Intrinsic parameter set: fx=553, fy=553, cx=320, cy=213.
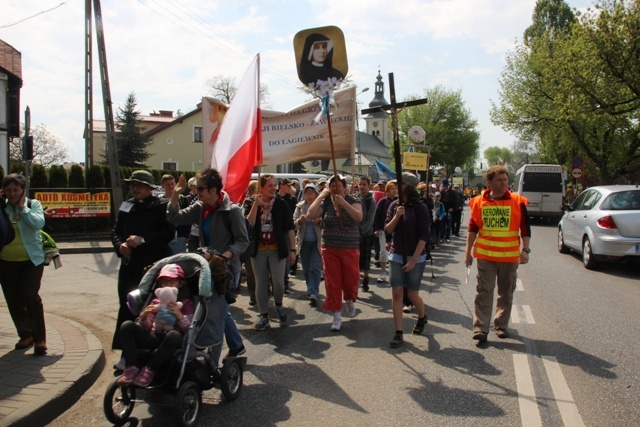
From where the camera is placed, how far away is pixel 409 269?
5988 mm

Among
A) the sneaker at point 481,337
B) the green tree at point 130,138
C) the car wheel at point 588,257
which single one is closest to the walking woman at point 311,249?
the sneaker at point 481,337

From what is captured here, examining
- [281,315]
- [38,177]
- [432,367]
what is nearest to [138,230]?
[281,315]

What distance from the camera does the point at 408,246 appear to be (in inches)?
243

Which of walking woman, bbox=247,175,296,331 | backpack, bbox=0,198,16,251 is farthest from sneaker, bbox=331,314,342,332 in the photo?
backpack, bbox=0,198,16,251

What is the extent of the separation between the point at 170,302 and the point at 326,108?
3102mm

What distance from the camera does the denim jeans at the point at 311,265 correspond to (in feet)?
27.5

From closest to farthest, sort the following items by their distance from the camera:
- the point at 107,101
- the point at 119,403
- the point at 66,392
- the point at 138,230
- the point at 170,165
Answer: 1. the point at 119,403
2. the point at 66,392
3. the point at 138,230
4. the point at 107,101
5. the point at 170,165

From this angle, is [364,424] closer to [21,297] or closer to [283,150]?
[21,297]

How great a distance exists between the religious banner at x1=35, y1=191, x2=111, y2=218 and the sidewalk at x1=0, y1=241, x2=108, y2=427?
12350 mm

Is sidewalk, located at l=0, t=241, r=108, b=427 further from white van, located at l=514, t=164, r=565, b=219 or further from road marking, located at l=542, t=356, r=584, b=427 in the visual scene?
white van, located at l=514, t=164, r=565, b=219

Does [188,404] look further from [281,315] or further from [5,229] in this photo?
[281,315]

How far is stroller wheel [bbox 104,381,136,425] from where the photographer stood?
12.1ft

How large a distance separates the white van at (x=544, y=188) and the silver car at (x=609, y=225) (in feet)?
47.6

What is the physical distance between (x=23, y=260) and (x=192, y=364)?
2373 millimetres
